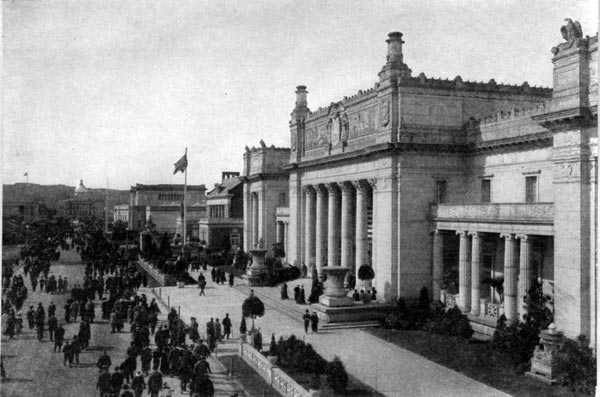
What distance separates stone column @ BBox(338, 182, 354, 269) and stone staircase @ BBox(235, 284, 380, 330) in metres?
6.25

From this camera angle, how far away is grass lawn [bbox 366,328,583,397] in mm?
19047

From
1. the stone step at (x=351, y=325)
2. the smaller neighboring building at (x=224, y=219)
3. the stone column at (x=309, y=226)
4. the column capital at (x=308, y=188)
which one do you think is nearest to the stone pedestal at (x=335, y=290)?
the stone step at (x=351, y=325)

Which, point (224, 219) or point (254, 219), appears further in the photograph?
point (224, 219)

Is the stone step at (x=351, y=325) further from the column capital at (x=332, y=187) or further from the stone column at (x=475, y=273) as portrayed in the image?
the column capital at (x=332, y=187)

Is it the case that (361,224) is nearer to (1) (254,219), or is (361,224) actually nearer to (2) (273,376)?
(2) (273,376)

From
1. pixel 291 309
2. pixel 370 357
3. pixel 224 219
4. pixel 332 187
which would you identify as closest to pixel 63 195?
pixel 224 219

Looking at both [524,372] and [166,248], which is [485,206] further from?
[166,248]

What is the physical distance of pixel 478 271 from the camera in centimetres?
3003

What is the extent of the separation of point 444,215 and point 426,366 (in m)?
12.6

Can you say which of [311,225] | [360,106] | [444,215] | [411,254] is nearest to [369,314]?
[411,254]

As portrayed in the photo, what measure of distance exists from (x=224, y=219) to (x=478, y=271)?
1995 inches

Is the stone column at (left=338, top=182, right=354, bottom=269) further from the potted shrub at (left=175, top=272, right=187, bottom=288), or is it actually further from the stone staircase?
the potted shrub at (left=175, top=272, right=187, bottom=288)

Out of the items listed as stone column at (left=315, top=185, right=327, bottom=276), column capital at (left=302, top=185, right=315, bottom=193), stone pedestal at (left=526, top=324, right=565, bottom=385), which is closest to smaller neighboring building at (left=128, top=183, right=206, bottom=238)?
column capital at (left=302, top=185, right=315, bottom=193)

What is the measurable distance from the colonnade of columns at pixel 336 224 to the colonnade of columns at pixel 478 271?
248 inches
